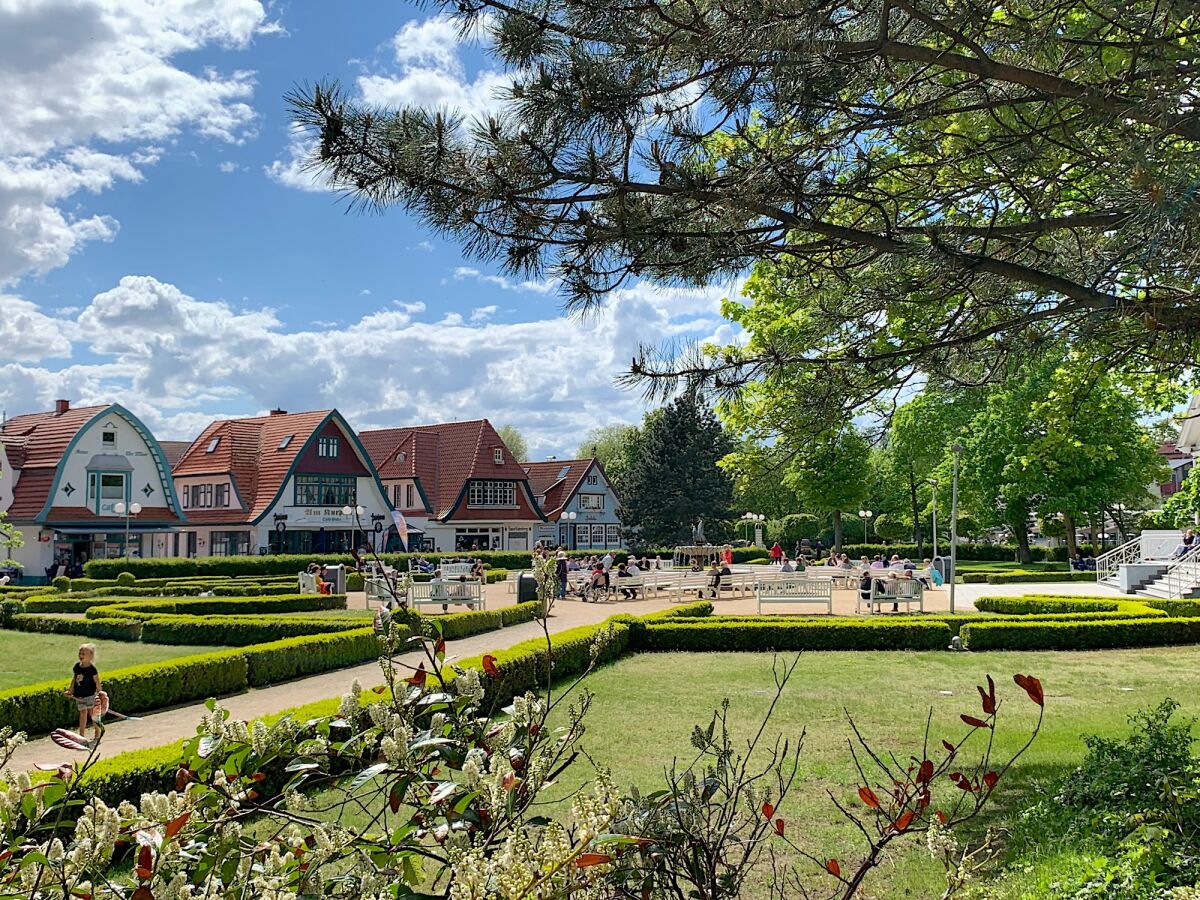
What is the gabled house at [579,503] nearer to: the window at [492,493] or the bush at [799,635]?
the window at [492,493]

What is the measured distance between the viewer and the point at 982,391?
7.26 m

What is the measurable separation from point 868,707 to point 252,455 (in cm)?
3902

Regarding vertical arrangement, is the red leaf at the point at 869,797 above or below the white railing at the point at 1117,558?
above

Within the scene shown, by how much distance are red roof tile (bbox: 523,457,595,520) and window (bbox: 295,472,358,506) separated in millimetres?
15529

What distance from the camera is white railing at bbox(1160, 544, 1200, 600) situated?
23438 millimetres

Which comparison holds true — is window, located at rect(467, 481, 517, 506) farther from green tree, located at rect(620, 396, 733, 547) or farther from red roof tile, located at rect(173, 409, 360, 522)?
Result: red roof tile, located at rect(173, 409, 360, 522)

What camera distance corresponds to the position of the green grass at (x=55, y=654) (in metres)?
15.0

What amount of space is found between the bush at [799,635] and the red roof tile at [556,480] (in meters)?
41.0

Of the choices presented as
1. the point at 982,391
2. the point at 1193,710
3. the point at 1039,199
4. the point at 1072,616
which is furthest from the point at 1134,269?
the point at 1072,616

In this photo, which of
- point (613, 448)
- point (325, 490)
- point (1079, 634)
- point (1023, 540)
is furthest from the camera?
point (613, 448)

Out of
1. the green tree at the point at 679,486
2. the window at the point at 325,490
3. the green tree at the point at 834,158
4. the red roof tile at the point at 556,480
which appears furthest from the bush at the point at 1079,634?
the red roof tile at the point at 556,480

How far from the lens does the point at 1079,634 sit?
16.5 metres

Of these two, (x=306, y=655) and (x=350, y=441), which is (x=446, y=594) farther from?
(x=350, y=441)

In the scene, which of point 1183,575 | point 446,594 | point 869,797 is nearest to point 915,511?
point 1183,575
